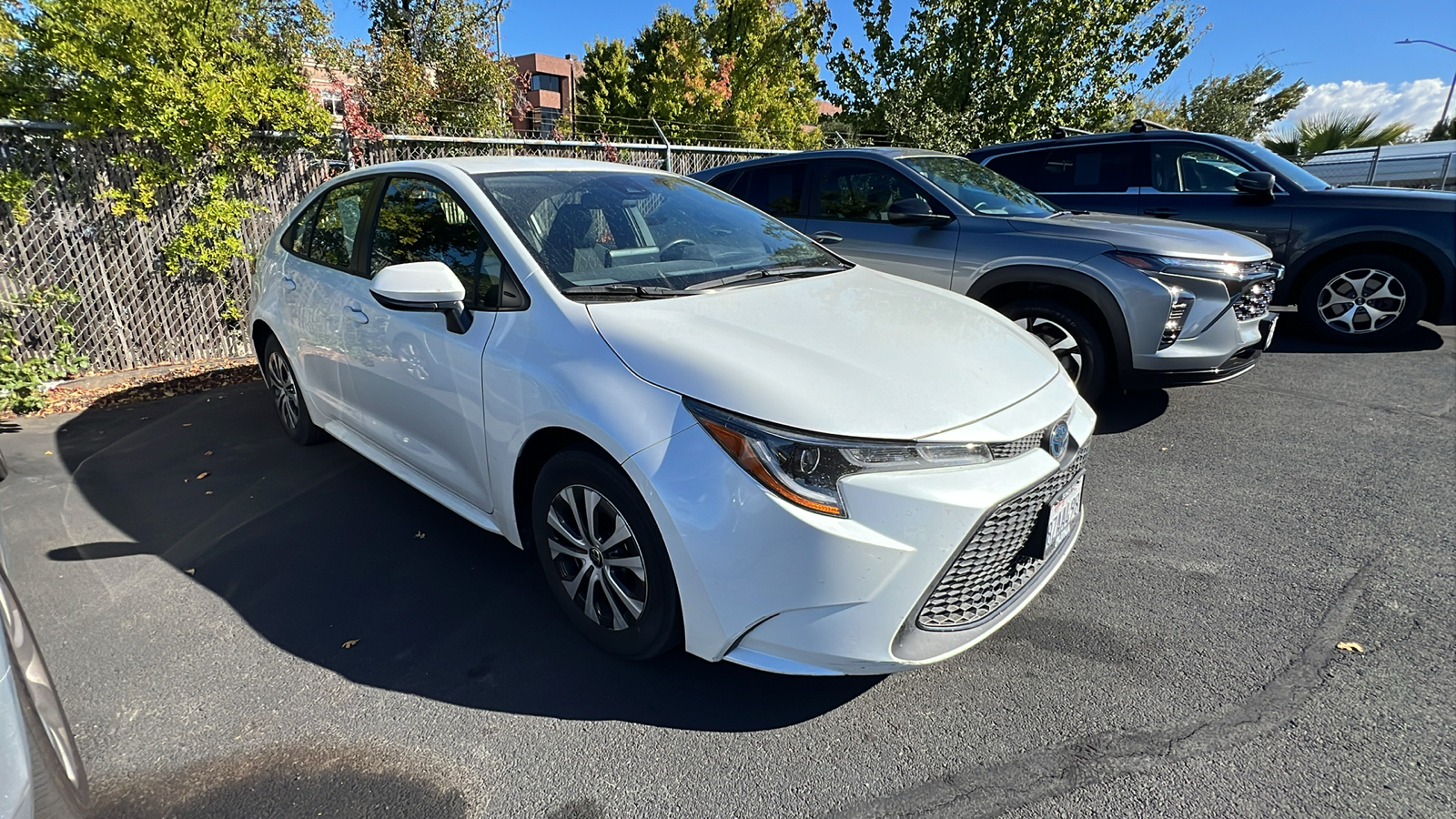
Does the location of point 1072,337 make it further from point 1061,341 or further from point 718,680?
point 718,680

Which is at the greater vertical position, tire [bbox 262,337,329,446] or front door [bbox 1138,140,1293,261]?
front door [bbox 1138,140,1293,261]

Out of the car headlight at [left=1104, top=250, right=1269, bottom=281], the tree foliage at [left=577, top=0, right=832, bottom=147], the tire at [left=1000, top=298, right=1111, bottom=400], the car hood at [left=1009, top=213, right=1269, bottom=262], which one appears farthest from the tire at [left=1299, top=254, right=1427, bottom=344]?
the tree foliage at [left=577, top=0, right=832, bottom=147]

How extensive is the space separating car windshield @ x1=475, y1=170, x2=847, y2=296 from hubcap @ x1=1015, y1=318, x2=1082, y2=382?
74.7 inches

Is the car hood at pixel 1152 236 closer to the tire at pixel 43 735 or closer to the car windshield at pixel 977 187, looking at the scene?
the car windshield at pixel 977 187

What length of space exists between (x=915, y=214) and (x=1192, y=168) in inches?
140

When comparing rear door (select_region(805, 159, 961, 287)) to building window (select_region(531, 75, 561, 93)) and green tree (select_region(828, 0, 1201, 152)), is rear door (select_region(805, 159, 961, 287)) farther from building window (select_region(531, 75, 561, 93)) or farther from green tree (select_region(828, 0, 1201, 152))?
building window (select_region(531, 75, 561, 93))

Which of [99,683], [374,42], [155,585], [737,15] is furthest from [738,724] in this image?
[737,15]

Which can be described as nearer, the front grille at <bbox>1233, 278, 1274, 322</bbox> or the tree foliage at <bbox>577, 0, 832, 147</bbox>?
the front grille at <bbox>1233, 278, 1274, 322</bbox>

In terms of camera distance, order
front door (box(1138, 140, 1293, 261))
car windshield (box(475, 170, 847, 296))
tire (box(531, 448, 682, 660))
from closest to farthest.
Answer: tire (box(531, 448, 682, 660)), car windshield (box(475, 170, 847, 296)), front door (box(1138, 140, 1293, 261))

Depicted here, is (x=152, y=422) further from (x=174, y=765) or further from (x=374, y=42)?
(x=374, y=42)

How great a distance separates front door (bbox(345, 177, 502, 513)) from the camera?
264 centimetres

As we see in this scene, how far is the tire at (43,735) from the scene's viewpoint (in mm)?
1281

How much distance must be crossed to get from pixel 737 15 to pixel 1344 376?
61.6 feet

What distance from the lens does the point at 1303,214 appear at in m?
6.14
